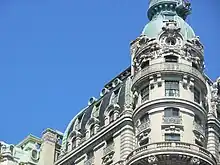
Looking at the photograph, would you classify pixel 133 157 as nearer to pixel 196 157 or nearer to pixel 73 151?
pixel 196 157

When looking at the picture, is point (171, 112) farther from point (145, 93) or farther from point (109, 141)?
point (109, 141)

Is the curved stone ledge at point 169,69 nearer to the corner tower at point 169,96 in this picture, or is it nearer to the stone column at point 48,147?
the corner tower at point 169,96

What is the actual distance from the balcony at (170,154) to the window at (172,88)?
21.5 ft

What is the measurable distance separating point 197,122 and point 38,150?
89.1ft

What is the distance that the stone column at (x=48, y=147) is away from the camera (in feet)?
318

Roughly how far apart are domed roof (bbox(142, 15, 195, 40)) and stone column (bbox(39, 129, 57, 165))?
62.8ft

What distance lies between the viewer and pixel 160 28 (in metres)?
88.5

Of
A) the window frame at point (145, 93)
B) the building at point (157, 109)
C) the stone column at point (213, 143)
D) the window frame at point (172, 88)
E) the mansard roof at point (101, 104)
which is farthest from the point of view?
the mansard roof at point (101, 104)

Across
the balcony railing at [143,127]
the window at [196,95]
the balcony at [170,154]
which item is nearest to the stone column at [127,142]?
the balcony railing at [143,127]

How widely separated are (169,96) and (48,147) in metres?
23.2

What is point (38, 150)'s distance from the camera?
101 m

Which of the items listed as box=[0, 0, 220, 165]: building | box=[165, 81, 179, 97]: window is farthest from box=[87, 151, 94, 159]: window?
box=[165, 81, 179, 97]: window

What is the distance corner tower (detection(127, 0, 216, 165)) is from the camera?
76.8m

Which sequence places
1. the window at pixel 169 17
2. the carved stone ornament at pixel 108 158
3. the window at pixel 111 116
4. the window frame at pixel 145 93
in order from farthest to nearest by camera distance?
the window at pixel 169 17
the window at pixel 111 116
the carved stone ornament at pixel 108 158
the window frame at pixel 145 93
